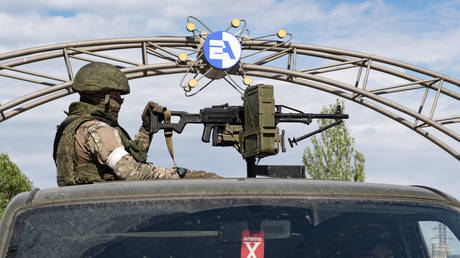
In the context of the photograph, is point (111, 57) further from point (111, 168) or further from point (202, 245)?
point (202, 245)

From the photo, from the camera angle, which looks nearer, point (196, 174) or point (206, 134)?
point (196, 174)

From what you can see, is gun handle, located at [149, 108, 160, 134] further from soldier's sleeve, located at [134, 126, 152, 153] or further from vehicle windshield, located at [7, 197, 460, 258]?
vehicle windshield, located at [7, 197, 460, 258]

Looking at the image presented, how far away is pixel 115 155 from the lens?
482cm

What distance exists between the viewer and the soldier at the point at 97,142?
4855mm

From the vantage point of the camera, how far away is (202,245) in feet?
8.95

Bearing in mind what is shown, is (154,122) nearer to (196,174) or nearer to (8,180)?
(196,174)

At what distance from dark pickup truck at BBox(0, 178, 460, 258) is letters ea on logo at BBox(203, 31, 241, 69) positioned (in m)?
18.0

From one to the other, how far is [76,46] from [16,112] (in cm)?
219

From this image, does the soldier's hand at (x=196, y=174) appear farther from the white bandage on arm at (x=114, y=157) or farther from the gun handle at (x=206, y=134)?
the gun handle at (x=206, y=134)

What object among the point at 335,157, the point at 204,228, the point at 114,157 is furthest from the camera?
the point at 335,157

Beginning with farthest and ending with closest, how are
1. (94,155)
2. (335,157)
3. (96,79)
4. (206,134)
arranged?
(335,157)
(206,134)
(96,79)
(94,155)

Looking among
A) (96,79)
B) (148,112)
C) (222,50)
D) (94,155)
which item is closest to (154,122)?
(148,112)

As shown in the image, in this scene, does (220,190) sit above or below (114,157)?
below

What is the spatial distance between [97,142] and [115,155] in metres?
0.14
